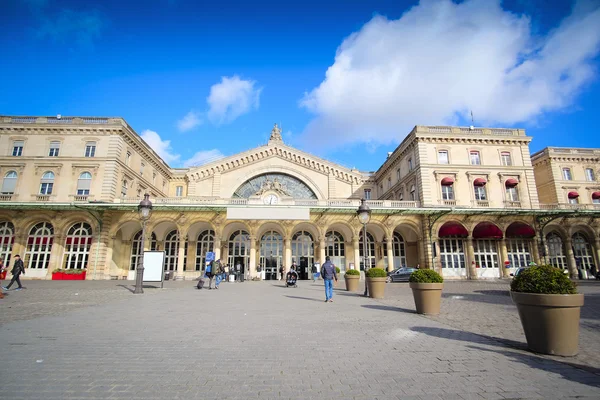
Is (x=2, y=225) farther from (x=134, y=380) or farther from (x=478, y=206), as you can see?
(x=478, y=206)

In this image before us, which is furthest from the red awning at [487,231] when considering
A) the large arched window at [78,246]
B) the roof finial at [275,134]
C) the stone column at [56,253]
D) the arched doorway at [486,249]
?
the stone column at [56,253]

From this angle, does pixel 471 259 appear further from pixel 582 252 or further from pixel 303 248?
pixel 303 248

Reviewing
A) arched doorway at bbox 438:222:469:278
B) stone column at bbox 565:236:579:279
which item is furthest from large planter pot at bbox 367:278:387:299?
stone column at bbox 565:236:579:279

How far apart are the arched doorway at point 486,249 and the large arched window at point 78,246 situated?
35.9 metres

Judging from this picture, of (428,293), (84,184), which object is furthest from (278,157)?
(428,293)

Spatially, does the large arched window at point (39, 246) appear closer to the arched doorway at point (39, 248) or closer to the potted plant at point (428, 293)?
the arched doorway at point (39, 248)

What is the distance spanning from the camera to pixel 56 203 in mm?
25516

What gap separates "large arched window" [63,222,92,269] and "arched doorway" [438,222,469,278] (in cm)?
3275

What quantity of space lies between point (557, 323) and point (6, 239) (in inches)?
1501

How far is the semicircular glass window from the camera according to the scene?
36500 millimetres

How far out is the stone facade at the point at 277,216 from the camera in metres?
26.8

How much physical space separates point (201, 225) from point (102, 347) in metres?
25.7

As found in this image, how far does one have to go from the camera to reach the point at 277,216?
26.5 metres

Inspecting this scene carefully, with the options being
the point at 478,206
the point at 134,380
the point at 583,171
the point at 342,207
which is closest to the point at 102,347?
the point at 134,380
